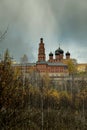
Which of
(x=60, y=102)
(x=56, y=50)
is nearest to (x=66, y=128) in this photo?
(x=60, y=102)

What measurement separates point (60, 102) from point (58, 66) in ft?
202

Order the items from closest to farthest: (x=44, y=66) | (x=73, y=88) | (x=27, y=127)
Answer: (x=27, y=127) → (x=73, y=88) → (x=44, y=66)

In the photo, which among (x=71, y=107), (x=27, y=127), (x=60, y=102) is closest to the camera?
(x=27, y=127)

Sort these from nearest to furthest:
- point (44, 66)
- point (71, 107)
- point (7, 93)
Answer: point (7, 93)
point (71, 107)
point (44, 66)

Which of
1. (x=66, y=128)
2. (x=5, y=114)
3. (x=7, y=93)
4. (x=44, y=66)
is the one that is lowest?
(x=66, y=128)

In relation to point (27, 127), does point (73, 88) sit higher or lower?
higher

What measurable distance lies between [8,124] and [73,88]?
61.3 metres

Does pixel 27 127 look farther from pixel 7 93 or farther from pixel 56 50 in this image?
pixel 56 50

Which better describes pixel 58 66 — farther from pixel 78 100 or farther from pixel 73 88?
pixel 78 100

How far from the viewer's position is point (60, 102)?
5628 centimetres

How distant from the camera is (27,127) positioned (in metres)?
25.8

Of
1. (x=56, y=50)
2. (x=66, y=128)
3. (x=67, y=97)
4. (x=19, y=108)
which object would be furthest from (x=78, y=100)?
(x=56, y=50)

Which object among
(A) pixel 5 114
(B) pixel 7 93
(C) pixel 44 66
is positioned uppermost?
(C) pixel 44 66

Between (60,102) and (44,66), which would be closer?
(60,102)
